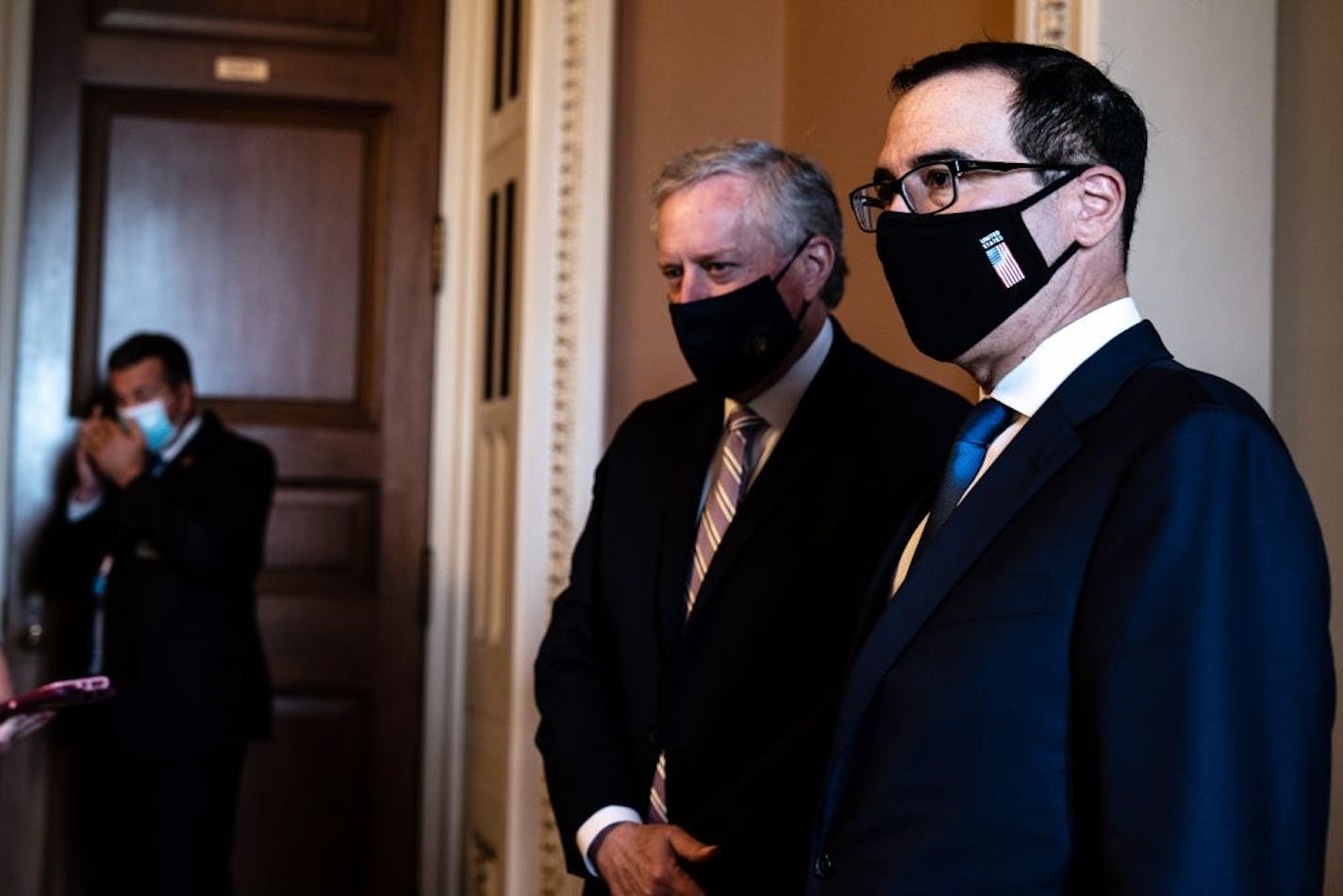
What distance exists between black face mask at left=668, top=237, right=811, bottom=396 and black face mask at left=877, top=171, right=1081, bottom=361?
0.62 metres

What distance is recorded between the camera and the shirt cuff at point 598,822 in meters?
1.94

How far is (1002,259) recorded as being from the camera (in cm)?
133

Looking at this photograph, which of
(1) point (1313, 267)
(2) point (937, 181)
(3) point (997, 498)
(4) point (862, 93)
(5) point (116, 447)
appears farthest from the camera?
(5) point (116, 447)

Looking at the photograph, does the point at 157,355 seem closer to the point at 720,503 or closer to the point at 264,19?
the point at 264,19

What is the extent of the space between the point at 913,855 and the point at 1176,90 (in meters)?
1.04

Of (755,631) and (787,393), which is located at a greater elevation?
(787,393)

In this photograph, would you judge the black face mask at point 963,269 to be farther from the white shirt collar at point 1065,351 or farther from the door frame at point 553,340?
the door frame at point 553,340

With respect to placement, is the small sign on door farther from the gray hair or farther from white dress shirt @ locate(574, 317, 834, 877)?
white dress shirt @ locate(574, 317, 834, 877)

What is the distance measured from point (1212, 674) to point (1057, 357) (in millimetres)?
326

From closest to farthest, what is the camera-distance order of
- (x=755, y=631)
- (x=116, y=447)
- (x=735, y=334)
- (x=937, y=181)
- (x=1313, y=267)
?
(x=937, y=181), (x=1313, y=267), (x=755, y=631), (x=735, y=334), (x=116, y=447)

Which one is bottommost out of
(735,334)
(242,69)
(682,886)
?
(682,886)

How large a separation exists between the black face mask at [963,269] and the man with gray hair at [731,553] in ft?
1.69

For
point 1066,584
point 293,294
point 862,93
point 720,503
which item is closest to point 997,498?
point 1066,584

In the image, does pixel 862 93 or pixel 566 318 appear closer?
pixel 862 93
